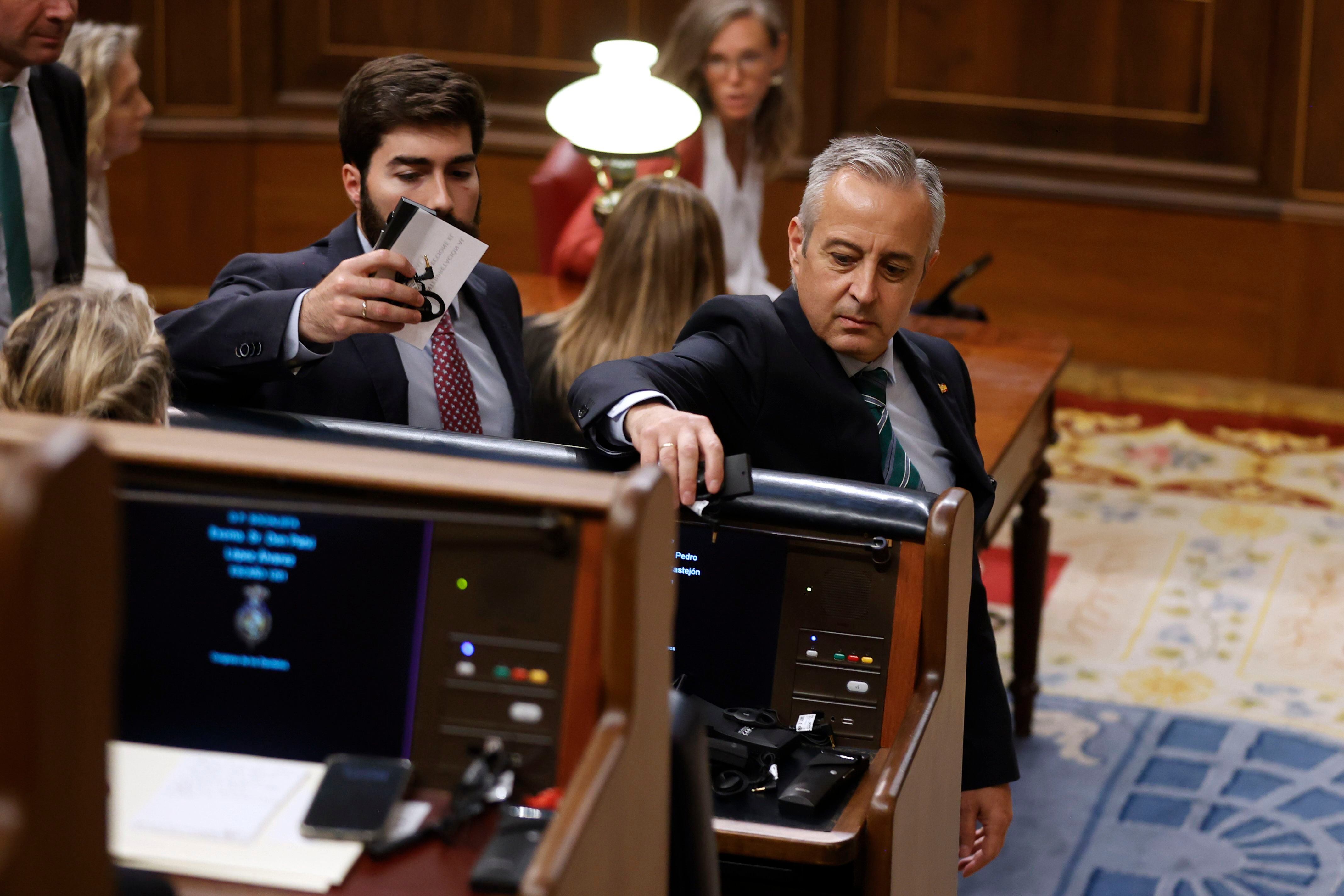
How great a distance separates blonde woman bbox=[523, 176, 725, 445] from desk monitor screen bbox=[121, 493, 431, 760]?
1623 millimetres

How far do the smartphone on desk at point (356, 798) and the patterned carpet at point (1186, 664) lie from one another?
189 centimetres

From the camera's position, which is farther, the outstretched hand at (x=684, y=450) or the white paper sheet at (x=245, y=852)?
the outstretched hand at (x=684, y=450)

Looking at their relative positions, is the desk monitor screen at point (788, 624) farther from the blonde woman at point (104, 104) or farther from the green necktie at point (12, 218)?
the blonde woman at point (104, 104)

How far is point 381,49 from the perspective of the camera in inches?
245

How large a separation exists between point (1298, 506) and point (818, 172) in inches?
125

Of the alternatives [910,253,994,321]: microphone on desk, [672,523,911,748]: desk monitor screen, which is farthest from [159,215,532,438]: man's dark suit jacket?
[910,253,994,321]: microphone on desk

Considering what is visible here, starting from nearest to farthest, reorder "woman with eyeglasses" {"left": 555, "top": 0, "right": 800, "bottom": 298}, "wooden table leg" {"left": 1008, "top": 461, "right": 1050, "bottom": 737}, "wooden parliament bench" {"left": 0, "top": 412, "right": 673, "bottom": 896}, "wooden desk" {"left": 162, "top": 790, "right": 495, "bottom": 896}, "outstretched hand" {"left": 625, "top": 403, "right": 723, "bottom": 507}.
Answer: "wooden parliament bench" {"left": 0, "top": 412, "right": 673, "bottom": 896}
"wooden desk" {"left": 162, "top": 790, "right": 495, "bottom": 896}
"outstretched hand" {"left": 625, "top": 403, "right": 723, "bottom": 507}
"wooden table leg" {"left": 1008, "top": 461, "right": 1050, "bottom": 737}
"woman with eyeglasses" {"left": 555, "top": 0, "right": 800, "bottom": 298}

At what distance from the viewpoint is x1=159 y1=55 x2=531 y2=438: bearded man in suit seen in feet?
6.64

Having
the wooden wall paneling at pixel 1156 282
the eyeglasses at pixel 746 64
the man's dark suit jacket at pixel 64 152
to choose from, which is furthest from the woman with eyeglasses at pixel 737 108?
the wooden wall paneling at pixel 1156 282

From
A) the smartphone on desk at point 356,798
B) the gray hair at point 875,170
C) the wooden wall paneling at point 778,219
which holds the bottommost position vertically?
the wooden wall paneling at point 778,219

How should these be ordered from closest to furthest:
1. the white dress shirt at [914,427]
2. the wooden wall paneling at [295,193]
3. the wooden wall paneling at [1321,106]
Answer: the white dress shirt at [914,427], the wooden wall paneling at [1321,106], the wooden wall paneling at [295,193]

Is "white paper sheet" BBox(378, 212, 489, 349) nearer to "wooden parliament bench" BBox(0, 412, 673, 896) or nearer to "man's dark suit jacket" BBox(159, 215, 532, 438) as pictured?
"man's dark suit jacket" BBox(159, 215, 532, 438)

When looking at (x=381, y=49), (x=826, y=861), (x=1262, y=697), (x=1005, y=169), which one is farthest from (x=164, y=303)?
(x=826, y=861)

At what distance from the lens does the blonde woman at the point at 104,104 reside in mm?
3846
